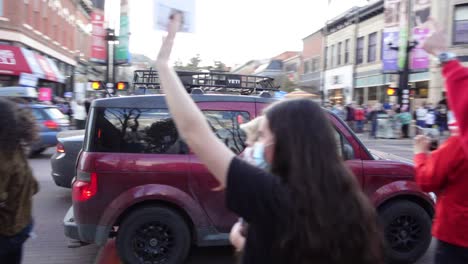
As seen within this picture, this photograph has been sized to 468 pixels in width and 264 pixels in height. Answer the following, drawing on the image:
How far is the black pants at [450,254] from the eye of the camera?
7.91ft

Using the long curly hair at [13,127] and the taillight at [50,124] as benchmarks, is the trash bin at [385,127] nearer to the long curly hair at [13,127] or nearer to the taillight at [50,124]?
the taillight at [50,124]

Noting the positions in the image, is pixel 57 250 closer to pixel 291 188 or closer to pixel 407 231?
pixel 407 231

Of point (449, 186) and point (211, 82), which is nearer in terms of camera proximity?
point (449, 186)

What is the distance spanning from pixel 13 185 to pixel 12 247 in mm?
368

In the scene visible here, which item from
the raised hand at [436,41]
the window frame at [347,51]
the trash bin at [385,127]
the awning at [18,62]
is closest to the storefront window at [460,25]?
the trash bin at [385,127]

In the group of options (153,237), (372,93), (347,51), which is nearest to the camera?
(153,237)

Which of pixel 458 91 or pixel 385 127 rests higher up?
pixel 458 91

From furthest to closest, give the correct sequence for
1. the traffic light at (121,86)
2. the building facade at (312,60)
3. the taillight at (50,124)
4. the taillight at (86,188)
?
the building facade at (312,60) → the traffic light at (121,86) → the taillight at (50,124) → the taillight at (86,188)

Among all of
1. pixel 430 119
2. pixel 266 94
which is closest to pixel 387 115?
pixel 430 119

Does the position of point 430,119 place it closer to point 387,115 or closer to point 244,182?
point 387,115

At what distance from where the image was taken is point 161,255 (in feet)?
15.5

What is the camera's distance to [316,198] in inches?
61.7

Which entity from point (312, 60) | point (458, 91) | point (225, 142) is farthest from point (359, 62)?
point (458, 91)

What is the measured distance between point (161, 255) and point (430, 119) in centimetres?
2103
